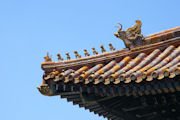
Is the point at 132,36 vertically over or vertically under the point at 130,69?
over

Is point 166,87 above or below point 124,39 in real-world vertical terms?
below

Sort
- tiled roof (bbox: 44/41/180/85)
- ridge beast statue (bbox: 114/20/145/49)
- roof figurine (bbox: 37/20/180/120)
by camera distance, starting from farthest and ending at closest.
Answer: ridge beast statue (bbox: 114/20/145/49)
roof figurine (bbox: 37/20/180/120)
tiled roof (bbox: 44/41/180/85)

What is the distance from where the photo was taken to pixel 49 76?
9180 mm

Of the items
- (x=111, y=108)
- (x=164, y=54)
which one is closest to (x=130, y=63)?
(x=164, y=54)

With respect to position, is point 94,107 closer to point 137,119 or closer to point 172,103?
point 137,119

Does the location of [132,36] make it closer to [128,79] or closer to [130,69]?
[130,69]

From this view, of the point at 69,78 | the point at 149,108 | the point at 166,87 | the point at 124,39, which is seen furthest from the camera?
the point at 124,39

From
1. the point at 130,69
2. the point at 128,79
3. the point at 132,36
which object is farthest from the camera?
the point at 132,36

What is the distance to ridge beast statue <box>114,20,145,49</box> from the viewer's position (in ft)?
32.5

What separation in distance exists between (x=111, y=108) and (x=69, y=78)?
5.53 feet

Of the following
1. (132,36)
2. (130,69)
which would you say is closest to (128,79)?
(130,69)

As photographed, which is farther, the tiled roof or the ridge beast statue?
the ridge beast statue

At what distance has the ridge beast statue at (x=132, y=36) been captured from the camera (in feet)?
32.5

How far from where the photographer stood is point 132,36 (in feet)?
32.7
